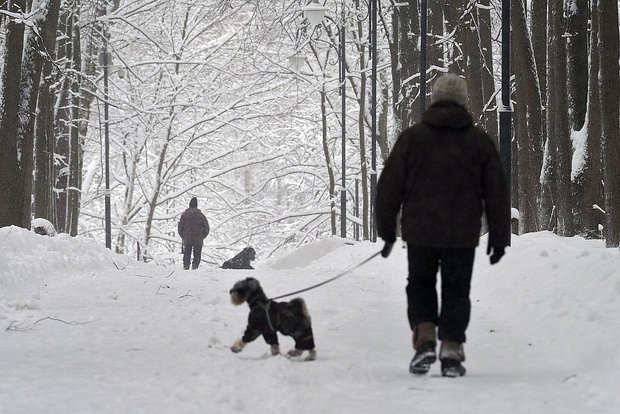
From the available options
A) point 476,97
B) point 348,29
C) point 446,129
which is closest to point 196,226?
point 476,97

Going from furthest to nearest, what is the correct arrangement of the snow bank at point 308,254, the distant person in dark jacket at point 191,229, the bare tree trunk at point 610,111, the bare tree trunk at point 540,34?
1. the snow bank at point 308,254
2. the distant person in dark jacket at point 191,229
3. the bare tree trunk at point 540,34
4. the bare tree trunk at point 610,111

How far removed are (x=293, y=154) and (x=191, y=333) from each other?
3702 centimetres

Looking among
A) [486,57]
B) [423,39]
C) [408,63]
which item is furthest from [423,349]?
[408,63]

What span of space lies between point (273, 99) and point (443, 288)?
34.8 m

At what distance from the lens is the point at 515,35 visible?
17781 millimetres

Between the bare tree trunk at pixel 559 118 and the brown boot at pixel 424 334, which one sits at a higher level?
the bare tree trunk at pixel 559 118

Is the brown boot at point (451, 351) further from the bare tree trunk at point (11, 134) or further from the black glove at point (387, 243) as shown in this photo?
the bare tree trunk at point (11, 134)

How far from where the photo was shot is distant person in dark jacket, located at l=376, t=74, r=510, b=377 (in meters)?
6.27

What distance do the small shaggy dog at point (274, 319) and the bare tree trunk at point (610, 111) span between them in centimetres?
660

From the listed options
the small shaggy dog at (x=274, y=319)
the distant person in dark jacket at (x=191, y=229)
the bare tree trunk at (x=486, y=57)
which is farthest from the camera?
the distant person in dark jacket at (x=191, y=229)

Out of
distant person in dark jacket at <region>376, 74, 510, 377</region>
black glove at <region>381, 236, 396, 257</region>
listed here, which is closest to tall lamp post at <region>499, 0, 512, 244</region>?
distant person in dark jacket at <region>376, 74, 510, 377</region>

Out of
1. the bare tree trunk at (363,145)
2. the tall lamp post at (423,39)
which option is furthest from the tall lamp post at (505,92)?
the bare tree trunk at (363,145)

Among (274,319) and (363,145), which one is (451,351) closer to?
(274,319)

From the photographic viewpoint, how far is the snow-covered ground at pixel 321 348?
17.6 feet
